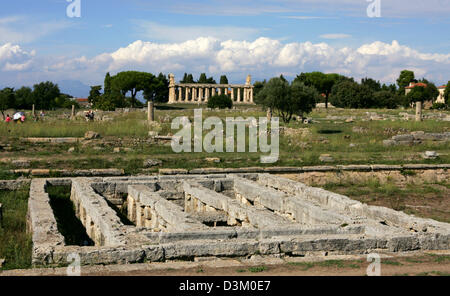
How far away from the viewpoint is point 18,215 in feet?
39.8

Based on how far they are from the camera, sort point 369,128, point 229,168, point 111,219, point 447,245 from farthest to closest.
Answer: point 369,128 < point 229,168 < point 111,219 < point 447,245

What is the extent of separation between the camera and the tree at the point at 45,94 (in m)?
73.9

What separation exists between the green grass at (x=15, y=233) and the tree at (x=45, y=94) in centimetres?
6140

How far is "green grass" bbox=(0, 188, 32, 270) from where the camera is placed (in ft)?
27.0

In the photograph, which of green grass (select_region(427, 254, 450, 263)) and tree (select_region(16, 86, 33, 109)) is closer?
green grass (select_region(427, 254, 450, 263))

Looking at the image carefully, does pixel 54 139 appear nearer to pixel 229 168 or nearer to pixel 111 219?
pixel 229 168

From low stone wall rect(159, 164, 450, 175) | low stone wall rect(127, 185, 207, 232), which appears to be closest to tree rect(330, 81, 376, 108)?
low stone wall rect(159, 164, 450, 175)

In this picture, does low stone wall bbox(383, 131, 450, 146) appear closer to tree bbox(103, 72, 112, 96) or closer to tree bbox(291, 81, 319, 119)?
tree bbox(291, 81, 319, 119)

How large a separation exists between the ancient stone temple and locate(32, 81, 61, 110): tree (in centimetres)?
3147

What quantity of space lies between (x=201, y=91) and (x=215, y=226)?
9911 cm
